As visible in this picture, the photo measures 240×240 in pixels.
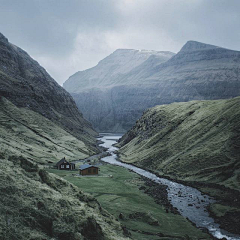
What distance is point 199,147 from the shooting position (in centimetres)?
10612

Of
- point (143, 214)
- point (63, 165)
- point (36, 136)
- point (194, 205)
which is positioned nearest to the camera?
point (143, 214)

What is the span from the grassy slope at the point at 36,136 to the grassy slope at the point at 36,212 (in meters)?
87.3

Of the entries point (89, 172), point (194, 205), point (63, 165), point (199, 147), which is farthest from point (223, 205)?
point (63, 165)

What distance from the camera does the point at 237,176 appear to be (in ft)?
254

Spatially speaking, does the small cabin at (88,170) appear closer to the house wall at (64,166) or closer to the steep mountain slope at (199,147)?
the house wall at (64,166)

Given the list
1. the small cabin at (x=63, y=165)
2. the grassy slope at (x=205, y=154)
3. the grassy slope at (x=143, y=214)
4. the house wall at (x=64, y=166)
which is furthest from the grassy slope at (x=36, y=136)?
the grassy slope at (x=143, y=214)

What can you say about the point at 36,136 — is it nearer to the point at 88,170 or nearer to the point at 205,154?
the point at 88,170

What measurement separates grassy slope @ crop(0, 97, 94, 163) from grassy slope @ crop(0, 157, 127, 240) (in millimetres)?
87322

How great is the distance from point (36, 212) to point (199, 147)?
96440 millimetres

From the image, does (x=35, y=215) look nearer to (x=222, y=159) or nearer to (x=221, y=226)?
(x=221, y=226)

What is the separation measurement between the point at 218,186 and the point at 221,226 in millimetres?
32249

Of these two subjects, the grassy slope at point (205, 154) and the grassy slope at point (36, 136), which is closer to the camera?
the grassy slope at point (205, 154)

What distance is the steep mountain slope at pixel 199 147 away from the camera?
86.2 meters

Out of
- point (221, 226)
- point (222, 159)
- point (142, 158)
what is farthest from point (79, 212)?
point (142, 158)
